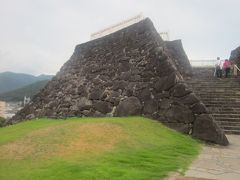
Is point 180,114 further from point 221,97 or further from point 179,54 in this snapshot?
point 179,54

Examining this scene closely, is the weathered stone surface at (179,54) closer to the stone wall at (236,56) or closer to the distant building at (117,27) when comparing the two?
the stone wall at (236,56)

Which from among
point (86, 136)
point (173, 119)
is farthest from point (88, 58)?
point (86, 136)

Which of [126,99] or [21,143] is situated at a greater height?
[126,99]

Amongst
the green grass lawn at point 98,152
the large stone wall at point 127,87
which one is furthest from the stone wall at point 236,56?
the green grass lawn at point 98,152

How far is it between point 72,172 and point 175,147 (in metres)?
2.86

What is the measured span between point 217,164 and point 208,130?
2421 mm

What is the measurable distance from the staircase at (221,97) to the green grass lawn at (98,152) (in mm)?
3475

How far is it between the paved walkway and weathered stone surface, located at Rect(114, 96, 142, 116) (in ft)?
8.31

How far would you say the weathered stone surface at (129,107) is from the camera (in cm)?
1024

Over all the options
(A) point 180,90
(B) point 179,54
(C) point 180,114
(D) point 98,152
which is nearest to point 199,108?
(C) point 180,114

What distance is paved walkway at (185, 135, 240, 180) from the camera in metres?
5.45

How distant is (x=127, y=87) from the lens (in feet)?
36.0

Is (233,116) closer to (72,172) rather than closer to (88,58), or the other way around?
(88,58)

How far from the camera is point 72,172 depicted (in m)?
4.88
